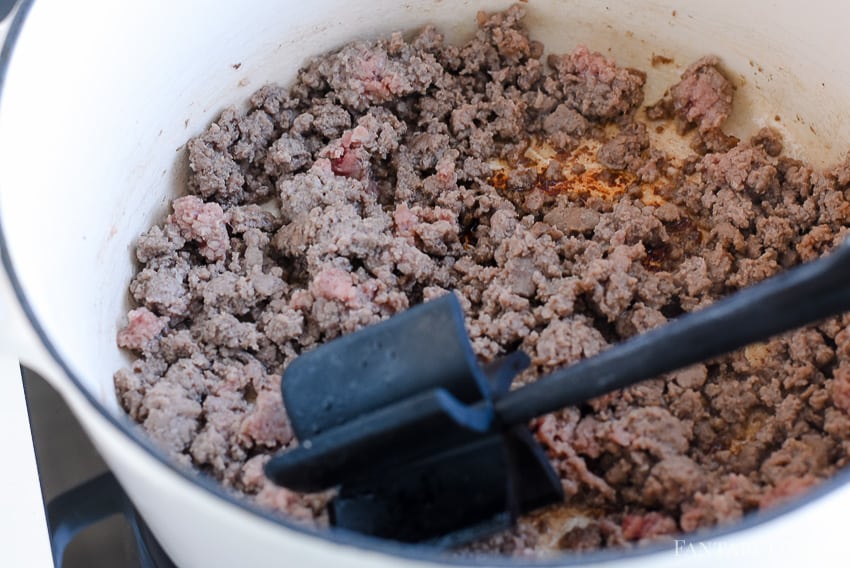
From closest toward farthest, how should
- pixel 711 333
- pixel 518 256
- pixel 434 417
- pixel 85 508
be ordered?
1. pixel 711 333
2. pixel 434 417
3. pixel 85 508
4. pixel 518 256

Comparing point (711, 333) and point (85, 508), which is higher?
point (711, 333)

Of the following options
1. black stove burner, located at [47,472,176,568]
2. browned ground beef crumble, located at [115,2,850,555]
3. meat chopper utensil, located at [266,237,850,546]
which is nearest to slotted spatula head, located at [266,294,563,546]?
meat chopper utensil, located at [266,237,850,546]

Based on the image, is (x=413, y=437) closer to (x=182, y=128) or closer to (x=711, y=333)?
(x=711, y=333)

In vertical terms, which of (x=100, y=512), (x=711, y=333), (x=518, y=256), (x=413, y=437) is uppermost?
(x=711, y=333)

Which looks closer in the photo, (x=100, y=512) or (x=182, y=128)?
(x=100, y=512)

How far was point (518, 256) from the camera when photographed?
161cm

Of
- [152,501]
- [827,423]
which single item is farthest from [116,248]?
[827,423]

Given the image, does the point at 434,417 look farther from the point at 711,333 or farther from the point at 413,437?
the point at 711,333

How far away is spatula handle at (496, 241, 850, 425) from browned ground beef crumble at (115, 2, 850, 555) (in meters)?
0.31

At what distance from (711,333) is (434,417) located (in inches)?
13.3

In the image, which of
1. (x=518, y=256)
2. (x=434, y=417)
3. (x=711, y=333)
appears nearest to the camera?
(x=711, y=333)

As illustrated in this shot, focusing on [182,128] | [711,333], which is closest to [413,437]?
[711,333]

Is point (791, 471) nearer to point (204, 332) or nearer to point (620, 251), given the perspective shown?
point (620, 251)

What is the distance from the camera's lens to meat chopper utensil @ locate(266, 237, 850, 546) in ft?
3.43
